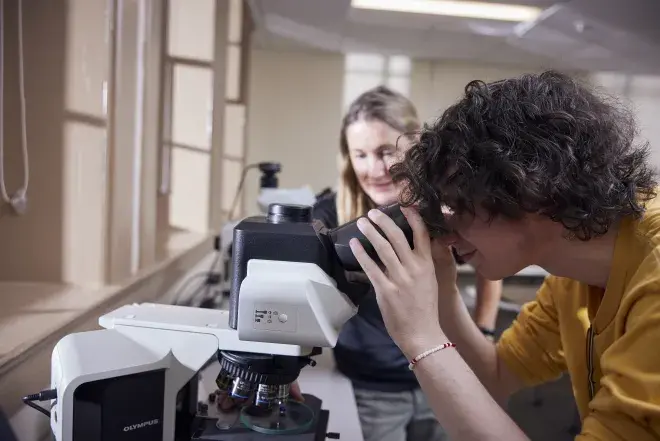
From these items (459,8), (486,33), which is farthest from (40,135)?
(486,33)

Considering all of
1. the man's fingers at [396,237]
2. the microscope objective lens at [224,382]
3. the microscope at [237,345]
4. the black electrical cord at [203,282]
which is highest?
the man's fingers at [396,237]

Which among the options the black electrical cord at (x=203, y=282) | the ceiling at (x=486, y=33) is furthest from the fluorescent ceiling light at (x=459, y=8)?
the black electrical cord at (x=203, y=282)

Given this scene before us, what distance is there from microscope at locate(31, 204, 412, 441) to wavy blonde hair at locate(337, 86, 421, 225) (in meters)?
0.76

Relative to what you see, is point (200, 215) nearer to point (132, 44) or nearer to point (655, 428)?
point (132, 44)

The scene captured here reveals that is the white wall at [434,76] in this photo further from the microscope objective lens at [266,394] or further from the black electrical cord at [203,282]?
the microscope objective lens at [266,394]

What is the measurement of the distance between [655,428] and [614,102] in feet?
1.64

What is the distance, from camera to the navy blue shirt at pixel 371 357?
148 cm

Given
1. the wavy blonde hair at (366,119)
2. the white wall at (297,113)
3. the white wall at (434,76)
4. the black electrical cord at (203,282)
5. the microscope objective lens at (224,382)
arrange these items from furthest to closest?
the white wall at (434,76), the white wall at (297,113), the black electrical cord at (203,282), the wavy blonde hair at (366,119), the microscope objective lens at (224,382)

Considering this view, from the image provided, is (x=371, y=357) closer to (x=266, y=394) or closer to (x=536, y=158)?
(x=266, y=394)

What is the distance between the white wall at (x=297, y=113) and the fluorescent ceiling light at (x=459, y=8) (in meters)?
1.63

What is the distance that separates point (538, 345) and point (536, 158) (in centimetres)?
56

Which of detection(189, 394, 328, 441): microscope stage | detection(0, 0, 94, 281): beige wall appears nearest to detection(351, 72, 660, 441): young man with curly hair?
detection(189, 394, 328, 441): microscope stage

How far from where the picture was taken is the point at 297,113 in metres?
5.45

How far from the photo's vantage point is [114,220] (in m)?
1.35
